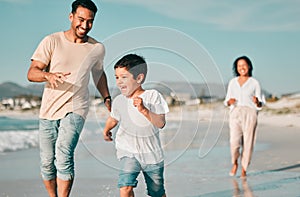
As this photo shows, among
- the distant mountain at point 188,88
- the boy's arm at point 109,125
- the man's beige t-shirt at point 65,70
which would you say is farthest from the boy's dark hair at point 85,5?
the boy's arm at point 109,125

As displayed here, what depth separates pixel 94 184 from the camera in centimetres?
509

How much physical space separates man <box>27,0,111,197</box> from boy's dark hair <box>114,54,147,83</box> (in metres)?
0.48

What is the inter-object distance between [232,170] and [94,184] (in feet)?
5.57

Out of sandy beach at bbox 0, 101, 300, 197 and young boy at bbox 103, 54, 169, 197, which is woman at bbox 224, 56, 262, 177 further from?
young boy at bbox 103, 54, 169, 197

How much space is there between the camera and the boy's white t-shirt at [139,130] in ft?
10.8

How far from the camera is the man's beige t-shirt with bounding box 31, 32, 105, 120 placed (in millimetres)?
3711

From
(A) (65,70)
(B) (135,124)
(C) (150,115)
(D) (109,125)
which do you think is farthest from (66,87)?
(C) (150,115)

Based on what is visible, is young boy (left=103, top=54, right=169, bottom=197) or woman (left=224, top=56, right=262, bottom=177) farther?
woman (left=224, top=56, right=262, bottom=177)

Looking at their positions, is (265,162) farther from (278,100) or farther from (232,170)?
(278,100)

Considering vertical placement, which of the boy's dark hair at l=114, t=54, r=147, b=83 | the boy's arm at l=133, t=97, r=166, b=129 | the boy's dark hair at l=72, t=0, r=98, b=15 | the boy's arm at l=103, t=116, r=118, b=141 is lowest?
the boy's arm at l=103, t=116, r=118, b=141

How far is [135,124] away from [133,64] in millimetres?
424

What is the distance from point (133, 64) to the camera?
340 centimetres

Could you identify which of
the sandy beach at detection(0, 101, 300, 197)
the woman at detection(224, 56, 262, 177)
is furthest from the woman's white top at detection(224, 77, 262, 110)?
the sandy beach at detection(0, 101, 300, 197)

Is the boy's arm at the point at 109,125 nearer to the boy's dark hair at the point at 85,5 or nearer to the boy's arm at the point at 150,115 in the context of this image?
the boy's arm at the point at 150,115
